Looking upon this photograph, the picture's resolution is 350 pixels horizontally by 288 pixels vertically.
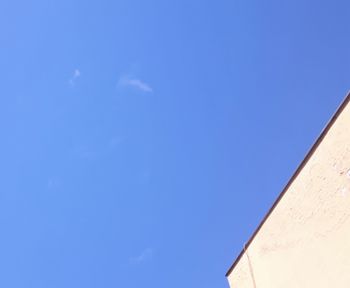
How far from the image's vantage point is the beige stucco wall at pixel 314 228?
8984 millimetres

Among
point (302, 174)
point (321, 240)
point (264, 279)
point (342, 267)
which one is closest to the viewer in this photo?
point (342, 267)

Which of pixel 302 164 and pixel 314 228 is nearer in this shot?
pixel 314 228

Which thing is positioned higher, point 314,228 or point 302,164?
point 302,164

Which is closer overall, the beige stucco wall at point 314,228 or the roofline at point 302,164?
the beige stucco wall at point 314,228

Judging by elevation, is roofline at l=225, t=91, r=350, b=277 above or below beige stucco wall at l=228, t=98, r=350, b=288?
above

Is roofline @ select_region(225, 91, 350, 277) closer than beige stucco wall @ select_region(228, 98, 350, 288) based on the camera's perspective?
No

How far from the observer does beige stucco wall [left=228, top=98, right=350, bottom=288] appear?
29.5 feet

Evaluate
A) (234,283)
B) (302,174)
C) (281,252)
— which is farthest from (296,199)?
(234,283)

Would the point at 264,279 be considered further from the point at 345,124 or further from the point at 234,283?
the point at 345,124

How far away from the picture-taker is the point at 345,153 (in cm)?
906

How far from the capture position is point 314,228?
9641 millimetres

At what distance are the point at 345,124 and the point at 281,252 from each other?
3.14 metres

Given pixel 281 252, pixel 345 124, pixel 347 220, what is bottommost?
pixel 347 220

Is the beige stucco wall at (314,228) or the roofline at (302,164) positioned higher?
the roofline at (302,164)
